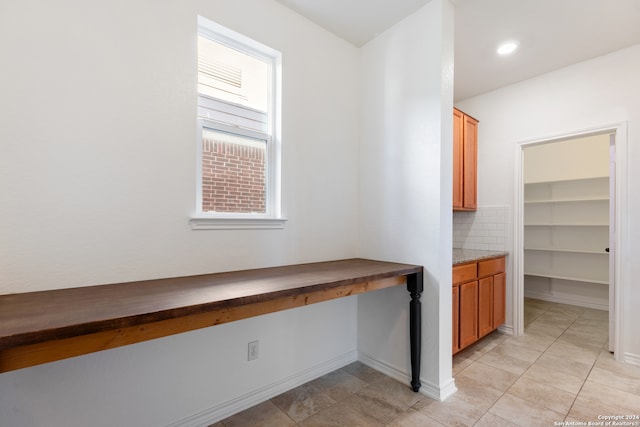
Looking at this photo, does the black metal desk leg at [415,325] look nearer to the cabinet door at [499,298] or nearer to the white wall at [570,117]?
the cabinet door at [499,298]

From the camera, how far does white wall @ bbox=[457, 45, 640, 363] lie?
2.44 m

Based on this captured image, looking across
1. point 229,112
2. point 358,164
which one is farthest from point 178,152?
point 358,164

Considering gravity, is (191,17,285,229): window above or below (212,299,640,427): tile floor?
above

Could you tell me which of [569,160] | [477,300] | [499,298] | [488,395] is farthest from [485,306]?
[569,160]

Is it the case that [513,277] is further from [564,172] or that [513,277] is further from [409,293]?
[564,172]

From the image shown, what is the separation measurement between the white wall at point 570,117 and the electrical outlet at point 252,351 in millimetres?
2953

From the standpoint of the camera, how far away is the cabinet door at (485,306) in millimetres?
2736

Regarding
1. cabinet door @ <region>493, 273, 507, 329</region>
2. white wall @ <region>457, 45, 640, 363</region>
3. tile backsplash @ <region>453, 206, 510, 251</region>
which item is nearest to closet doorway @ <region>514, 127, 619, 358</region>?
white wall @ <region>457, 45, 640, 363</region>

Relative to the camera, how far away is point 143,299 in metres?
1.19

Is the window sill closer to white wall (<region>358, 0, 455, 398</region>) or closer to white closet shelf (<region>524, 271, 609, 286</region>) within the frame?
white wall (<region>358, 0, 455, 398</region>)

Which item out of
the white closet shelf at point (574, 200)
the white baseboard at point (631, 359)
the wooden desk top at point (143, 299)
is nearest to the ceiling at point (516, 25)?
the wooden desk top at point (143, 299)

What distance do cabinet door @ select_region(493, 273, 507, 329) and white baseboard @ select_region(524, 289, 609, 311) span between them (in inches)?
75.0

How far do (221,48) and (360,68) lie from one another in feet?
4.07

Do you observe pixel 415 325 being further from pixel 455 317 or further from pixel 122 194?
pixel 122 194
